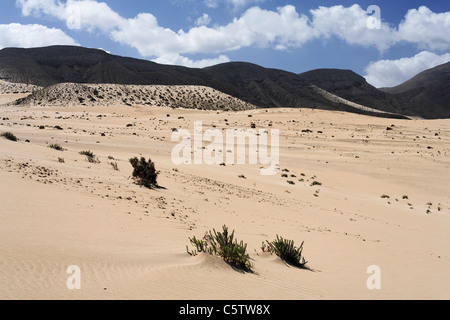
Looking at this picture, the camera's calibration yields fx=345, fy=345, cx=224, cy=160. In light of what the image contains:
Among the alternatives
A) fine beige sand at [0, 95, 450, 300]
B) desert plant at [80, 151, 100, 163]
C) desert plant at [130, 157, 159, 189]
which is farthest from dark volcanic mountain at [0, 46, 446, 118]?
desert plant at [130, 157, 159, 189]

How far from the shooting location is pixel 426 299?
17.6ft

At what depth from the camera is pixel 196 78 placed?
96938mm

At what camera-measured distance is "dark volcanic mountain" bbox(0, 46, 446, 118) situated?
8731 cm

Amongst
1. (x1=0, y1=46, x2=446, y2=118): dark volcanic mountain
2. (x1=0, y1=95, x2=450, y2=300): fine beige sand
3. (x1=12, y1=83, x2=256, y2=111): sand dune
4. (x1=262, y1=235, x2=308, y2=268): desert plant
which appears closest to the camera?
(x1=0, y1=95, x2=450, y2=300): fine beige sand

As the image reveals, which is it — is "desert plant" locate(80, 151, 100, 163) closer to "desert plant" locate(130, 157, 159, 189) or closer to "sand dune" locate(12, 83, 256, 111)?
"desert plant" locate(130, 157, 159, 189)

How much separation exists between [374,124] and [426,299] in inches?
1806

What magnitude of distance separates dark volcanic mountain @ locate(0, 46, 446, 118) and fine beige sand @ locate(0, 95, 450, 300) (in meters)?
68.1

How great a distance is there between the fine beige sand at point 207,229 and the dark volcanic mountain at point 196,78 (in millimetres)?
68106

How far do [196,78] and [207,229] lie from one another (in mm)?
91954

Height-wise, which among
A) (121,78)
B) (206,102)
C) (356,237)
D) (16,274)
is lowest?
(356,237)

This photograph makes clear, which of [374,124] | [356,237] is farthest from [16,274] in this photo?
[374,124]

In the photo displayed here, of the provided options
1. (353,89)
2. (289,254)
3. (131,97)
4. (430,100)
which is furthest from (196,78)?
(289,254)

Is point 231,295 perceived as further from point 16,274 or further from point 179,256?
point 16,274

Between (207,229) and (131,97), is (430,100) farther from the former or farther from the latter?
(207,229)
